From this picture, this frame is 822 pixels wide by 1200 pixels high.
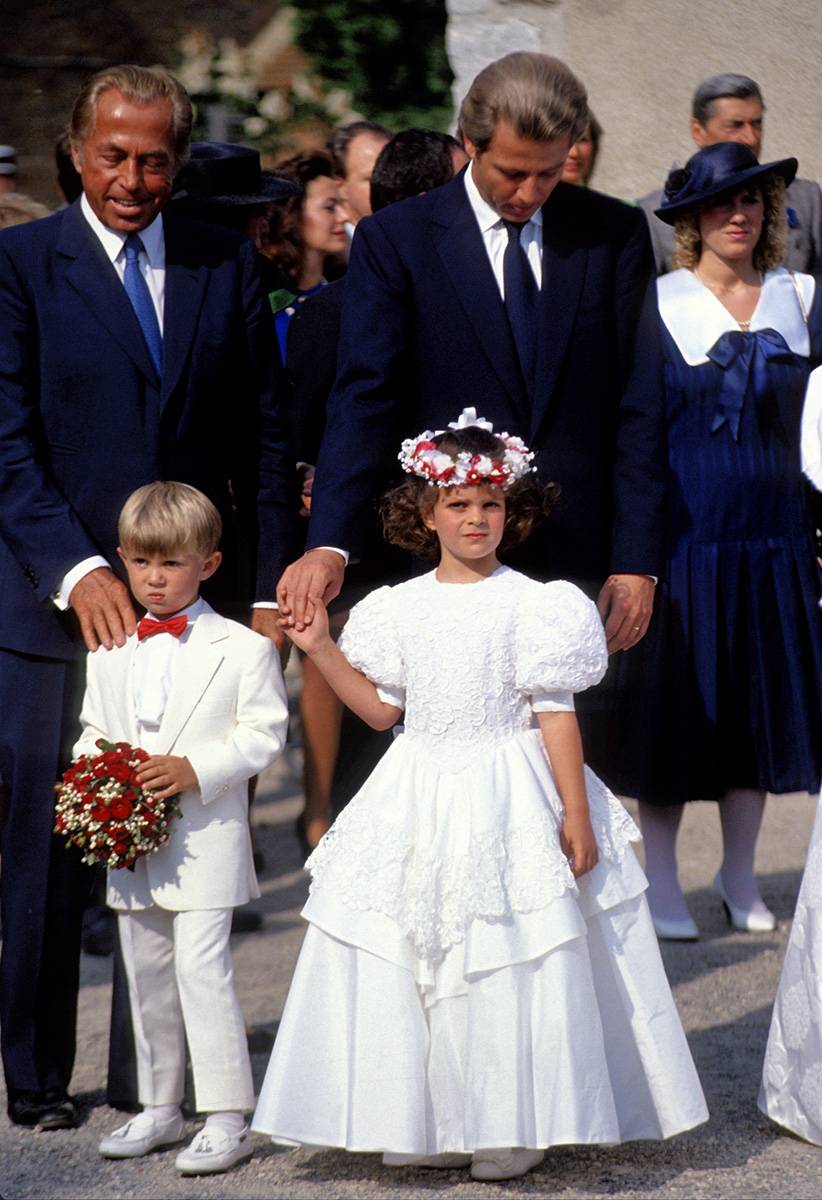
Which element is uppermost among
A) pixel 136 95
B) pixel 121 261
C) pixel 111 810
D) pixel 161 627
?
pixel 136 95

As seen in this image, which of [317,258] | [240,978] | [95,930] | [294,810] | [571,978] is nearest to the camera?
[571,978]

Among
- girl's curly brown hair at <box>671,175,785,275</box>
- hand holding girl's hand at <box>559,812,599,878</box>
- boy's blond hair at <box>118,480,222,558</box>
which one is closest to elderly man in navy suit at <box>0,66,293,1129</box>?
boy's blond hair at <box>118,480,222,558</box>

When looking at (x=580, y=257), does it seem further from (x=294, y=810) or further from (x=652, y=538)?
(x=294, y=810)

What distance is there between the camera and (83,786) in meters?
4.04

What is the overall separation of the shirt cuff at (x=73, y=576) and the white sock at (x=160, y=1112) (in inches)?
43.4

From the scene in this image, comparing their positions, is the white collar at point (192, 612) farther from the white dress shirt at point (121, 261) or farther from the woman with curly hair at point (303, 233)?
the woman with curly hair at point (303, 233)

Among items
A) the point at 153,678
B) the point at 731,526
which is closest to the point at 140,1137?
the point at 153,678

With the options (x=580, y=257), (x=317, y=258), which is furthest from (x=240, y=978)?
(x=317, y=258)

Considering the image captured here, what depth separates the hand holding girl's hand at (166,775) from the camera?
4.11 metres

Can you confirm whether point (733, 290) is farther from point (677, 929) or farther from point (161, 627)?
point (161, 627)

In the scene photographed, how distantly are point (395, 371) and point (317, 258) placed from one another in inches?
109

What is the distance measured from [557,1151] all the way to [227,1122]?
70 centimetres

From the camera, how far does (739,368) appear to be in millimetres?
5641

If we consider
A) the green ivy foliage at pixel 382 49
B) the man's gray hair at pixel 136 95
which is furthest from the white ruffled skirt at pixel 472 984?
the green ivy foliage at pixel 382 49
